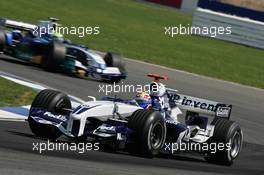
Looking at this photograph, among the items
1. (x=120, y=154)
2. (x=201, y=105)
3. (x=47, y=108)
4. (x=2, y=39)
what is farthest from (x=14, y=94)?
(x=2, y=39)

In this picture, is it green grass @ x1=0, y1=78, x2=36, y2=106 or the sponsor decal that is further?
green grass @ x1=0, y1=78, x2=36, y2=106

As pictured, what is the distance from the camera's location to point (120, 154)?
1161cm

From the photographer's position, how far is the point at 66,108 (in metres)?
12.2

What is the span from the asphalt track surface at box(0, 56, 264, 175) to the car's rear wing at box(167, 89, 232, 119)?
804 millimetres

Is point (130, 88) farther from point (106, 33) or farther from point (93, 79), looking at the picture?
point (106, 33)

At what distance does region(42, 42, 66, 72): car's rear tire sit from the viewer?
66.0 ft

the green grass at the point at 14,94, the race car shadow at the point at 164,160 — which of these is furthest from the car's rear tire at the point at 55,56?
the race car shadow at the point at 164,160

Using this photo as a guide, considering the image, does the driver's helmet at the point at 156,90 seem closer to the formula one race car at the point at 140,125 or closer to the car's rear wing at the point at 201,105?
the formula one race car at the point at 140,125

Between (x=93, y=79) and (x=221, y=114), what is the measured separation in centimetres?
858

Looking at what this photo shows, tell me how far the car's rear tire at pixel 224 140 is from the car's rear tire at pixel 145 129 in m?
1.33

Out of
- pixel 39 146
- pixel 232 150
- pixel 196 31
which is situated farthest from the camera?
pixel 196 31

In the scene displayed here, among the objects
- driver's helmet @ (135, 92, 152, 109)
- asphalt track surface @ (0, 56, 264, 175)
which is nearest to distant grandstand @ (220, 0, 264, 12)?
asphalt track surface @ (0, 56, 264, 175)

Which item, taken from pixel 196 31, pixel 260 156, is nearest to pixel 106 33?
pixel 196 31

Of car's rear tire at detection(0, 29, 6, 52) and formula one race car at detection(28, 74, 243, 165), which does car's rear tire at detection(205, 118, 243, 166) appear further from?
car's rear tire at detection(0, 29, 6, 52)
